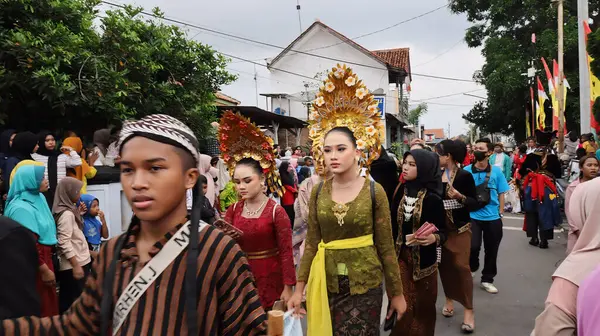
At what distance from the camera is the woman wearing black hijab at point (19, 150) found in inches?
229

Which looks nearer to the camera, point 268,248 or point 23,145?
point 268,248

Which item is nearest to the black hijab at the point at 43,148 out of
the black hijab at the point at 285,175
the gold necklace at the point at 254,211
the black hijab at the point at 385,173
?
the gold necklace at the point at 254,211

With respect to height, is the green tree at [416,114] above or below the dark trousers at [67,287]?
above

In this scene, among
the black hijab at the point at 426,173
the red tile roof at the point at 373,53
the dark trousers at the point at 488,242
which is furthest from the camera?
the red tile roof at the point at 373,53

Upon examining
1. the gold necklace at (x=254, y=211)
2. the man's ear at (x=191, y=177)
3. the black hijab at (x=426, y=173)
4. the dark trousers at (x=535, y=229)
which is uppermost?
the man's ear at (x=191, y=177)

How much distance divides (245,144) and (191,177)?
3.36 metres

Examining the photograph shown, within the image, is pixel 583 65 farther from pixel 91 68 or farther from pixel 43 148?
pixel 43 148

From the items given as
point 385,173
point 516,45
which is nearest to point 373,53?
point 516,45

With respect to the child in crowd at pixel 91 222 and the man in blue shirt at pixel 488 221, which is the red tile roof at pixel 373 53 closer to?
the man in blue shirt at pixel 488 221

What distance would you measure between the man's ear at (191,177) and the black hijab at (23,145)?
5.05 metres

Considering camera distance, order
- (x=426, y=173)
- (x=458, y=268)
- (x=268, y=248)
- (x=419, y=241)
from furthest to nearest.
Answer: (x=458, y=268) → (x=426, y=173) → (x=268, y=248) → (x=419, y=241)

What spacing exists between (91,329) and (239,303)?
55 centimetres

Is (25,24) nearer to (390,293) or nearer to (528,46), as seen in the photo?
(390,293)

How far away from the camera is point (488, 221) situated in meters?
6.38
